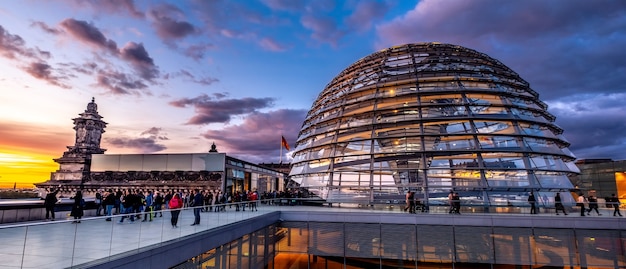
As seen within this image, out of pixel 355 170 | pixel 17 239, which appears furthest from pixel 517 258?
pixel 17 239

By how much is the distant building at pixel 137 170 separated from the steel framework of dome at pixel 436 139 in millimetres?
18750

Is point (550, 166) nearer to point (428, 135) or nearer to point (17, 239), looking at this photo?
point (428, 135)

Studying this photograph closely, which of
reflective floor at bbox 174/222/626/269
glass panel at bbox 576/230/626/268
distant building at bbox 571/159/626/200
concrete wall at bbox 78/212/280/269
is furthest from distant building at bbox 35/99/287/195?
distant building at bbox 571/159/626/200

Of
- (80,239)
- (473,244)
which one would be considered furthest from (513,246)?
(80,239)

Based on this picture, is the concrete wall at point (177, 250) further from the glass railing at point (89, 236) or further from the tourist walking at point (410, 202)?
the tourist walking at point (410, 202)

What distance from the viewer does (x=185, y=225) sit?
1238 cm

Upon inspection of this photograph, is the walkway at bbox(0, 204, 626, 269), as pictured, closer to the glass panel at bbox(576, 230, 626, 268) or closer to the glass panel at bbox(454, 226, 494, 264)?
the glass panel at bbox(454, 226, 494, 264)

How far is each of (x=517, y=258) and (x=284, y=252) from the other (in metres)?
12.4

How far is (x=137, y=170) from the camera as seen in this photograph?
46.9 meters

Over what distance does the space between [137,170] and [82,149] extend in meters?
13.5

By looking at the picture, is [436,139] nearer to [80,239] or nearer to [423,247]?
[423,247]

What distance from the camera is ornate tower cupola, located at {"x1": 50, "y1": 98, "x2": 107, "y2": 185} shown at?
5103cm

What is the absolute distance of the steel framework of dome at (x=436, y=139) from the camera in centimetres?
2164

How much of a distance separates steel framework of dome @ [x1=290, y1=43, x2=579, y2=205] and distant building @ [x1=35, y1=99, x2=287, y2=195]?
1875 centimetres
